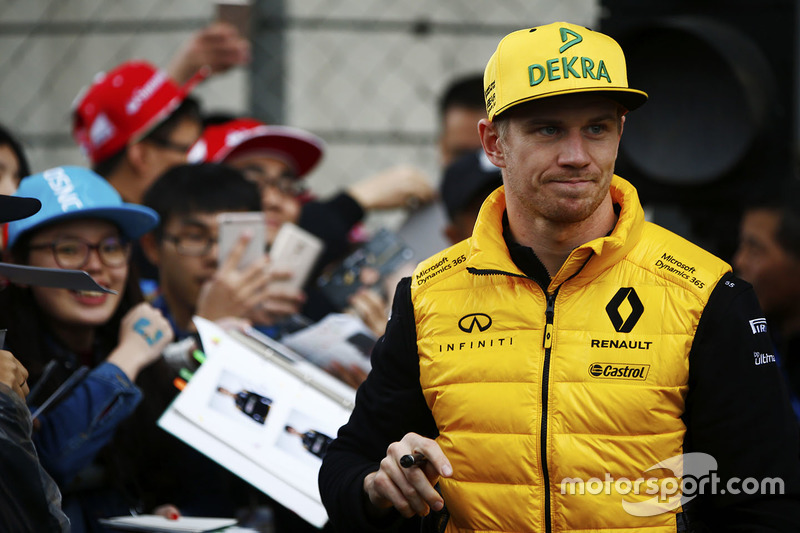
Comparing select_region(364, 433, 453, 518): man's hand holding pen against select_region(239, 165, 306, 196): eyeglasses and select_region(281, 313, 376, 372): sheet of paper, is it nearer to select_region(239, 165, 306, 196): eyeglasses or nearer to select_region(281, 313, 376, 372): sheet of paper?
select_region(281, 313, 376, 372): sheet of paper

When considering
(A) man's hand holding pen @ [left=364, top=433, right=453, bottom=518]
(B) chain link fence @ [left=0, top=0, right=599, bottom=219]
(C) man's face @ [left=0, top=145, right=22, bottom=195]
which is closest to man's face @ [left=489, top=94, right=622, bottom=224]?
(A) man's hand holding pen @ [left=364, top=433, right=453, bottom=518]

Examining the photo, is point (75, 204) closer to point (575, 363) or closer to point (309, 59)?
point (575, 363)

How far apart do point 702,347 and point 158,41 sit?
331 cm

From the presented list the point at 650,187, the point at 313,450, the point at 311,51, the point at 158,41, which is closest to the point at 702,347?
the point at 313,450

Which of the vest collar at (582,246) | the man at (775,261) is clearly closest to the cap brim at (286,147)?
the man at (775,261)

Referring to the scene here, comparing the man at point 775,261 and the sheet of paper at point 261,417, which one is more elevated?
the man at point 775,261

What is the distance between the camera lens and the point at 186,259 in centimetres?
305

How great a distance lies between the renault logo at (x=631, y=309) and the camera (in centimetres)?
170

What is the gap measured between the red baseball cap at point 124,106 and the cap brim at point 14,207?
1907mm

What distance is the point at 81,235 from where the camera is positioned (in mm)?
2494

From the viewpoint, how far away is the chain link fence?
433cm

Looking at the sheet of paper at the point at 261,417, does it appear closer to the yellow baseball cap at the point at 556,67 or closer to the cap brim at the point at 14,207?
the cap brim at the point at 14,207

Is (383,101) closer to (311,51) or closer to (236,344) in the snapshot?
(311,51)

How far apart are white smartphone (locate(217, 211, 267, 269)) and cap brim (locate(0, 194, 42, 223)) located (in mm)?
1079
